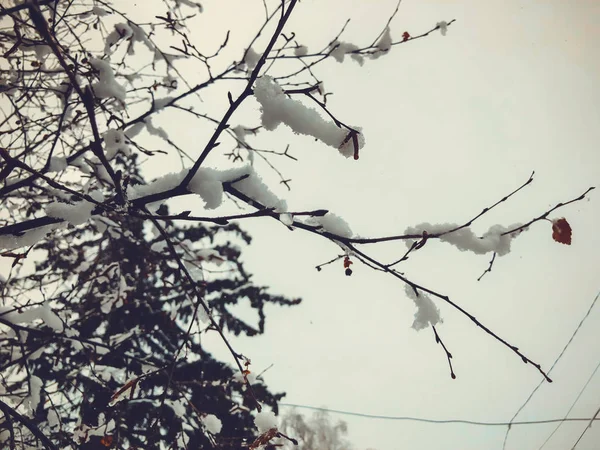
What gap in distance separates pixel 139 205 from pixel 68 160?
70.2 inches

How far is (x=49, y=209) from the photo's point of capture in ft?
4.17

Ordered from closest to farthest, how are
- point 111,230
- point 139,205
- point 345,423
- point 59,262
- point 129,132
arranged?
point 139,205 < point 129,132 < point 111,230 < point 59,262 < point 345,423

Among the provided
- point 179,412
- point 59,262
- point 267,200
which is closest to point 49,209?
point 267,200

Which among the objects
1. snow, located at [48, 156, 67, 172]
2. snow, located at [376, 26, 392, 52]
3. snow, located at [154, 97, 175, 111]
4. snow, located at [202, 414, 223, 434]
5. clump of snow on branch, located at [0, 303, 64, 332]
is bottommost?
snow, located at [202, 414, 223, 434]

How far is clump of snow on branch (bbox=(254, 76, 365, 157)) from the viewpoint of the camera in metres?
1.08

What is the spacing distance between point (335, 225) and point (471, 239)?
47cm

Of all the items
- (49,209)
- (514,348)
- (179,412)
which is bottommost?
(514,348)

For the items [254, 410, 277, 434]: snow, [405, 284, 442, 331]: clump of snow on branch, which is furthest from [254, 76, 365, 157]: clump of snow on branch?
[254, 410, 277, 434]: snow

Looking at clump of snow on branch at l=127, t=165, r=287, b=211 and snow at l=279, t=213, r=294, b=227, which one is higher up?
clump of snow on branch at l=127, t=165, r=287, b=211

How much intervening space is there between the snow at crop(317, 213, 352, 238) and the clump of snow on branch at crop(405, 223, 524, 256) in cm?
21

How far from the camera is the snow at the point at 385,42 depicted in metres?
2.08

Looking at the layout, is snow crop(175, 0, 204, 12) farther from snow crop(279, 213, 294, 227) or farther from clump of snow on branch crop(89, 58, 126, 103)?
snow crop(279, 213, 294, 227)

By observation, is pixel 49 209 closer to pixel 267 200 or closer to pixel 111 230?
pixel 267 200

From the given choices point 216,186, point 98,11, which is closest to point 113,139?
point 98,11
